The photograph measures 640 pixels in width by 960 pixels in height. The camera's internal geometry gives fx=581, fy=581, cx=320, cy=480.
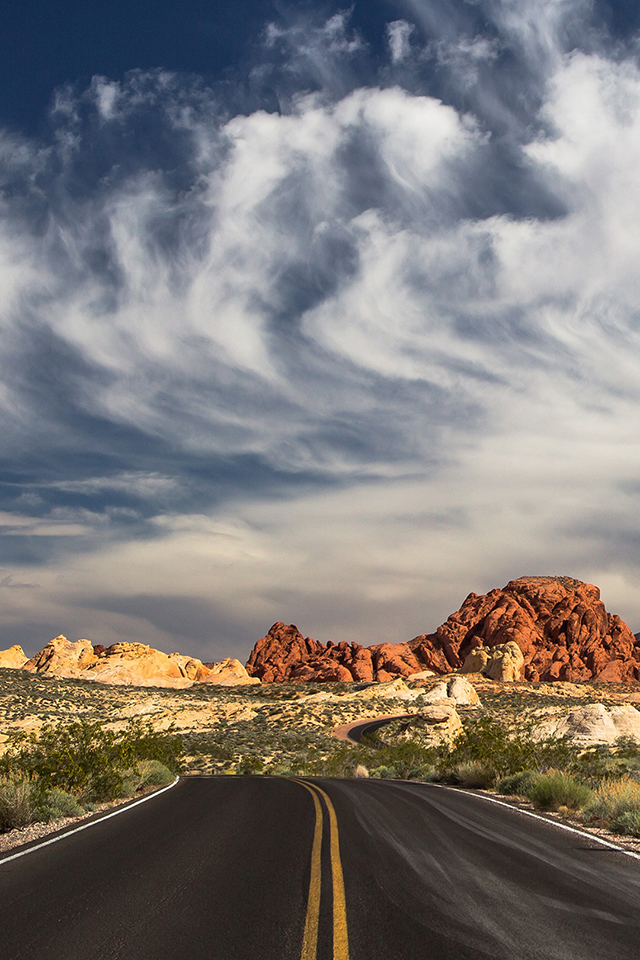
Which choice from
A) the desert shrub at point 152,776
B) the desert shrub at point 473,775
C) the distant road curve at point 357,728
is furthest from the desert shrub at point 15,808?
the distant road curve at point 357,728

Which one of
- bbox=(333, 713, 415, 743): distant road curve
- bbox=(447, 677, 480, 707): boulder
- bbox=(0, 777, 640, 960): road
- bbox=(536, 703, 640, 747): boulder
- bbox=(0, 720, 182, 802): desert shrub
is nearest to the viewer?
bbox=(0, 777, 640, 960): road

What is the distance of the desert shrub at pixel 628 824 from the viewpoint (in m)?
10.6

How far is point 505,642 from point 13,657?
98.6 m

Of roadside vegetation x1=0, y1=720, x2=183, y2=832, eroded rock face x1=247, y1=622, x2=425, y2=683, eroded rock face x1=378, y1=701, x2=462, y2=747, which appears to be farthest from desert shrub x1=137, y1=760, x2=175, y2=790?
eroded rock face x1=247, y1=622, x2=425, y2=683

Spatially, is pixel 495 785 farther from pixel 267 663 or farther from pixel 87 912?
pixel 267 663

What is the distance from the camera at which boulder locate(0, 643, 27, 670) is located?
366ft

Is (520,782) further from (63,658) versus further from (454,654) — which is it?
(454,654)

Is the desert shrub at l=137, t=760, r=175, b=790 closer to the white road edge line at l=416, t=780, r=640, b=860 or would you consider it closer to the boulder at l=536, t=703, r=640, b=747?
the white road edge line at l=416, t=780, r=640, b=860

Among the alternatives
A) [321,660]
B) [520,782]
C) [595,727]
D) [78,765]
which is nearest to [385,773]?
[520,782]

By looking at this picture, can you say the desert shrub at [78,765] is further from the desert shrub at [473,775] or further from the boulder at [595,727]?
the boulder at [595,727]

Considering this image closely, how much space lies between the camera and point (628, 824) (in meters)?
10.8

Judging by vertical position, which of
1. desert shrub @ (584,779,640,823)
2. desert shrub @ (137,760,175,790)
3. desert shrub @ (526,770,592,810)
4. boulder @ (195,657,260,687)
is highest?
desert shrub @ (584,779,640,823)

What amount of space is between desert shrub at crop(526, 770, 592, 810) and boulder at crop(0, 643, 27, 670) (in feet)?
389

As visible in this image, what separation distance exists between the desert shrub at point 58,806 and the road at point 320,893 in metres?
1.49
